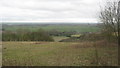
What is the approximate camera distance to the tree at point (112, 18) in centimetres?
1045

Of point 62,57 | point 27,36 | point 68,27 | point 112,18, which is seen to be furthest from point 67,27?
point 62,57

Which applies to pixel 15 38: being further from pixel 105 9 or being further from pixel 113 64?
pixel 113 64

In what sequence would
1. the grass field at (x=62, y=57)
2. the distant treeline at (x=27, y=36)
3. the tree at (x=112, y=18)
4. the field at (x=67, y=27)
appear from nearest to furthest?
the grass field at (x=62, y=57)
the tree at (x=112, y=18)
the field at (x=67, y=27)
the distant treeline at (x=27, y=36)

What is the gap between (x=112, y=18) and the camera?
37.0 ft

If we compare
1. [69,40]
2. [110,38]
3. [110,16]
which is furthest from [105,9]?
[69,40]

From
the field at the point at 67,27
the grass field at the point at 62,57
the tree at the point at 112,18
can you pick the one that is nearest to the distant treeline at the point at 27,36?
the field at the point at 67,27

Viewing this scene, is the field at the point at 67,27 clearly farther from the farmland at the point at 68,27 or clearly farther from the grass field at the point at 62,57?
the grass field at the point at 62,57

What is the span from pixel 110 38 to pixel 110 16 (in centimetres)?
177

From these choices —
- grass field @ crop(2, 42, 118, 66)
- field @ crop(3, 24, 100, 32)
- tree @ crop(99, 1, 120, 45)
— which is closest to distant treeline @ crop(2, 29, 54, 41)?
field @ crop(3, 24, 100, 32)

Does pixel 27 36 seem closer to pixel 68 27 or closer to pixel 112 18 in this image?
pixel 68 27

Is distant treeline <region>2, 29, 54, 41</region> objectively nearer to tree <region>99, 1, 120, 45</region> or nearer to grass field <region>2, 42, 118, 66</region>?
grass field <region>2, 42, 118, 66</region>

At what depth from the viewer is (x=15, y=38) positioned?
24.3 meters

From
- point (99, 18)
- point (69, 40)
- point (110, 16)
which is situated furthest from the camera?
point (69, 40)

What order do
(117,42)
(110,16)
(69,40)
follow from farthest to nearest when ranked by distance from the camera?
1. (69,40)
2. (110,16)
3. (117,42)
